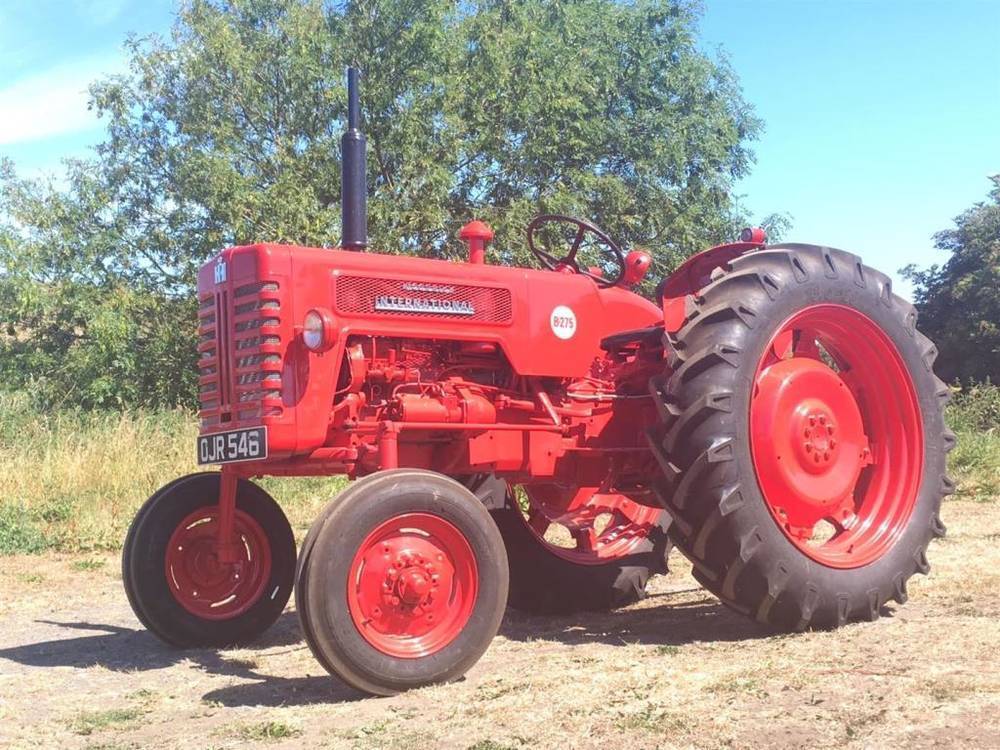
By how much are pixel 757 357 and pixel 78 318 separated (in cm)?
1306

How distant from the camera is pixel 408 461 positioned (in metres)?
5.18

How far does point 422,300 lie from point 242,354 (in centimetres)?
87

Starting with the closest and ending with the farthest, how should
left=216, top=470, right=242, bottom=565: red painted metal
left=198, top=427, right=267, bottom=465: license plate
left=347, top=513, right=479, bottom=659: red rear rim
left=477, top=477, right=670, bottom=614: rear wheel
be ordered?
left=347, top=513, right=479, bottom=659: red rear rim → left=198, top=427, right=267, bottom=465: license plate → left=216, top=470, right=242, bottom=565: red painted metal → left=477, top=477, right=670, bottom=614: rear wheel

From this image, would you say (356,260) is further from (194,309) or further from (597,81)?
(597,81)

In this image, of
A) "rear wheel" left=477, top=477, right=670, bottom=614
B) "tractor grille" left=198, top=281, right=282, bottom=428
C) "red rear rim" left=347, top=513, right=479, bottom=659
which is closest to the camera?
"red rear rim" left=347, top=513, right=479, bottom=659

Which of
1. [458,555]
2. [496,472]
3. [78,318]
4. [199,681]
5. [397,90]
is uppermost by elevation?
[397,90]

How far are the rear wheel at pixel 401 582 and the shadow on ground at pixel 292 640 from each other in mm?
246

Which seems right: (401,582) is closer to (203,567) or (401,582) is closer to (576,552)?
(203,567)

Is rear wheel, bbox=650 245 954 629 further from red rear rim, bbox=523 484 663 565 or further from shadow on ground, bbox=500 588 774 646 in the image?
red rear rim, bbox=523 484 663 565

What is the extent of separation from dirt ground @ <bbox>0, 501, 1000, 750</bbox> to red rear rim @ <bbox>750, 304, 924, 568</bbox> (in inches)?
19.7

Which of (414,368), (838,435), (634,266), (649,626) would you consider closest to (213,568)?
(414,368)

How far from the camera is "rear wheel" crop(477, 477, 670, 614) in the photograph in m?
6.07

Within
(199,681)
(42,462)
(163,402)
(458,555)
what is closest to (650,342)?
(458,555)

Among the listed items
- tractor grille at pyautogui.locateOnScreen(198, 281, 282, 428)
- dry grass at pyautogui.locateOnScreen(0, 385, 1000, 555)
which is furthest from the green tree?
tractor grille at pyautogui.locateOnScreen(198, 281, 282, 428)
